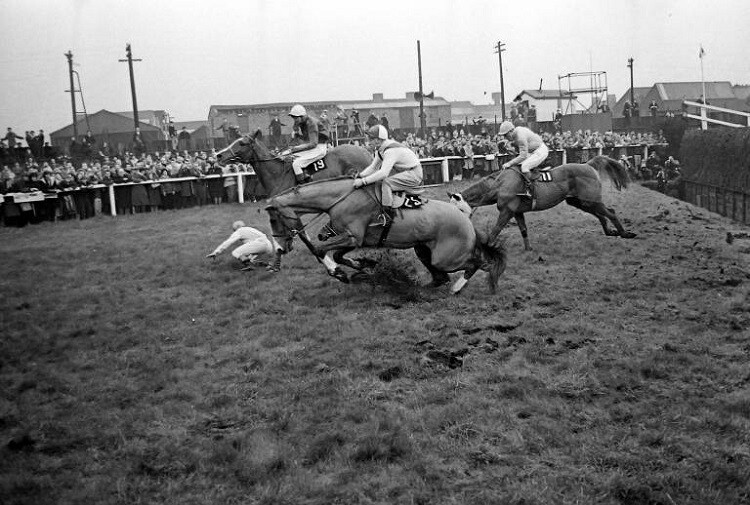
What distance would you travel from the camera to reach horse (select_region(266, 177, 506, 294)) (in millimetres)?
9711

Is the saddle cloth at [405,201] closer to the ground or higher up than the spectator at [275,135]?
closer to the ground

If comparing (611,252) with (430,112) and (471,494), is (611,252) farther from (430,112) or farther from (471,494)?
(430,112)

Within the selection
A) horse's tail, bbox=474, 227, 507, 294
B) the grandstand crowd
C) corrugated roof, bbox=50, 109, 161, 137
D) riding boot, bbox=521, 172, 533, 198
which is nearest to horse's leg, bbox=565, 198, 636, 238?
riding boot, bbox=521, 172, 533, 198

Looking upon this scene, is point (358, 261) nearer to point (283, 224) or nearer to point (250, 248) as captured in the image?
point (283, 224)

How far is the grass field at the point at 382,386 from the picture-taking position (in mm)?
4898

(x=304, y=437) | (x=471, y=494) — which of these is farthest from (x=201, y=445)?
(x=471, y=494)

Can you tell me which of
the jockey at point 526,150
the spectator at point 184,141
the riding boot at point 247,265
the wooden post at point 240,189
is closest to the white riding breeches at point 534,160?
the jockey at point 526,150

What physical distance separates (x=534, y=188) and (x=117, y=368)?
872 cm

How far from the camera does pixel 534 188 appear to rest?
13695 mm

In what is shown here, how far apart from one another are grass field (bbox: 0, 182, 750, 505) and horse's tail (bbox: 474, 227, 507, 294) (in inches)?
Result: 16.6

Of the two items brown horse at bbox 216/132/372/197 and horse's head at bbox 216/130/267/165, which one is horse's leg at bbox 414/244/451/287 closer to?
brown horse at bbox 216/132/372/197

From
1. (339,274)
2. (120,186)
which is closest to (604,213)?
(339,274)

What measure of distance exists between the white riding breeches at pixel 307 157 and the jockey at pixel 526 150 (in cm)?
335

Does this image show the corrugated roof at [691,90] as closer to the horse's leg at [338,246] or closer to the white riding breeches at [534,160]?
the white riding breeches at [534,160]
